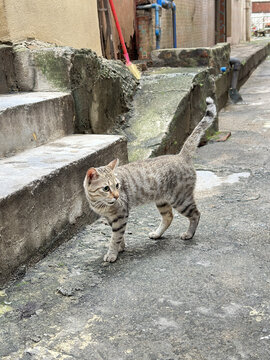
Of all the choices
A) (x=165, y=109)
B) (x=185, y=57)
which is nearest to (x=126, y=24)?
(x=185, y=57)

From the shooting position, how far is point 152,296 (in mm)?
2502

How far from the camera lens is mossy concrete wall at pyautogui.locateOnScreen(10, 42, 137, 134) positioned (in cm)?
411

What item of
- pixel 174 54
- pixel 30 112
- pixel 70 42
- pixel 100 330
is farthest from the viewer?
pixel 174 54

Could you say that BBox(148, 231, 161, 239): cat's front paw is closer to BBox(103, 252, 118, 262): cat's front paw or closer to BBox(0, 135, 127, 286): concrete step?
BBox(103, 252, 118, 262): cat's front paw

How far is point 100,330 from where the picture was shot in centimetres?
221

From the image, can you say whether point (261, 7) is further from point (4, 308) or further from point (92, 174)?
point (4, 308)

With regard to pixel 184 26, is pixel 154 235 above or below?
below

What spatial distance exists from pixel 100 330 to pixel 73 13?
388 centimetres

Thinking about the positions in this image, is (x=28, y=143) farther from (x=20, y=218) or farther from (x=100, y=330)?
(x=100, y=330)

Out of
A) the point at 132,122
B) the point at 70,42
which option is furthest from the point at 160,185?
the point at 70,42

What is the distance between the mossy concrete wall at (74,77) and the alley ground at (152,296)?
48.3 inches

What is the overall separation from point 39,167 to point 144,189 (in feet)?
2.64

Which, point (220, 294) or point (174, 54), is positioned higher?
point (174, 54)

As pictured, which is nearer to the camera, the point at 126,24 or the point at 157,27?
the point at 126,24
